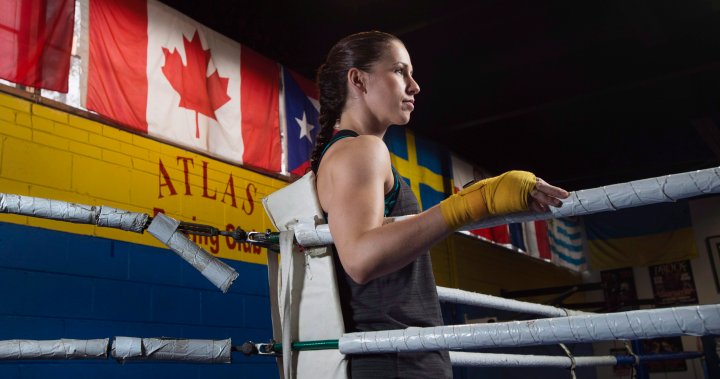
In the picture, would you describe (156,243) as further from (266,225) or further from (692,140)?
(692,140)

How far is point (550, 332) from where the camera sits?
938mm

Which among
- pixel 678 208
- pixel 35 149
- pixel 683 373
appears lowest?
pixel 683 373

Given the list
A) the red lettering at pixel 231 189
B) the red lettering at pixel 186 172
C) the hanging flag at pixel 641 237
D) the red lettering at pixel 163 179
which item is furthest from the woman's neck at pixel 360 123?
the hanging flag at pixel 641 237

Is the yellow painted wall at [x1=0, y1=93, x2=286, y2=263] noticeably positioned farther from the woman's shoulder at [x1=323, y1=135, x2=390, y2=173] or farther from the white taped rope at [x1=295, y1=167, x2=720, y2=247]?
the white taped rope at [x1=295, y1=167, x2=720, y2=247]

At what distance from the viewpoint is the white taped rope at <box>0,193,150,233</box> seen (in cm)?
119

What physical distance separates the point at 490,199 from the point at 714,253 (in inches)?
388

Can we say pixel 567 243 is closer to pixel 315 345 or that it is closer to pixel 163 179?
pixel 163 179

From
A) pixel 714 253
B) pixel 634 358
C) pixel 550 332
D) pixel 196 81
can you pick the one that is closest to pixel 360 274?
pixel 550 332

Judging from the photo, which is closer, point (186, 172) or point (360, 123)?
point (360, 123)

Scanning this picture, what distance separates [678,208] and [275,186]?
7.49 metres

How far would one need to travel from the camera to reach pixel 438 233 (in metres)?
0.97

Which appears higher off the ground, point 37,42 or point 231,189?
point 37,42

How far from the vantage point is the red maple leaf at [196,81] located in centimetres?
367

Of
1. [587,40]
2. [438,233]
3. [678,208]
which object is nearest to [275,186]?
[587,40]
